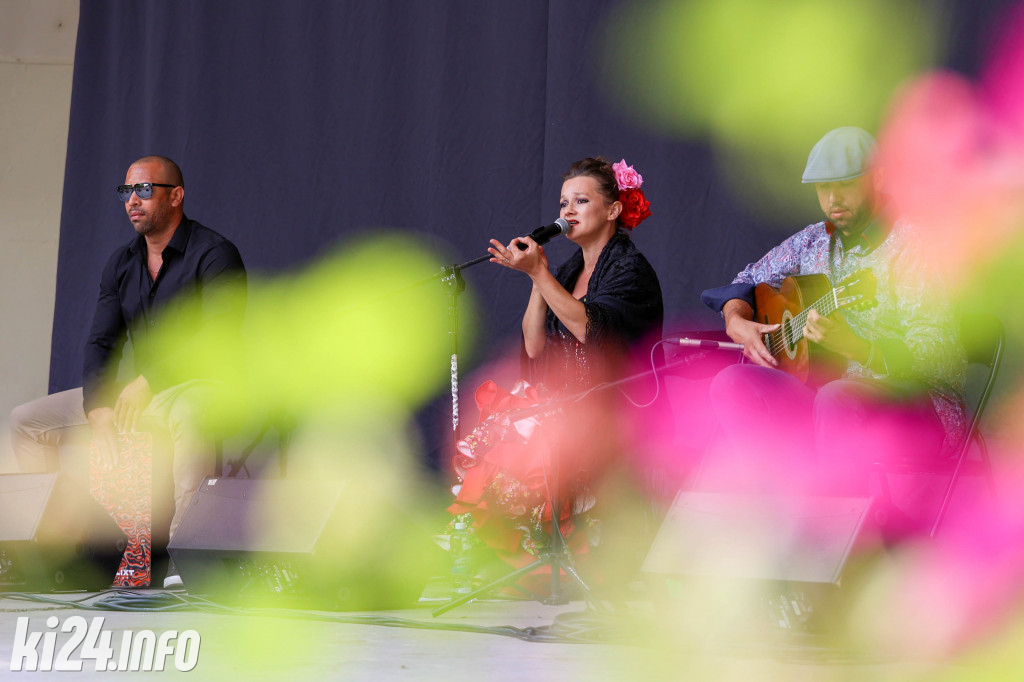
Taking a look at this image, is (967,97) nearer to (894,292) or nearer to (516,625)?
(894,292)

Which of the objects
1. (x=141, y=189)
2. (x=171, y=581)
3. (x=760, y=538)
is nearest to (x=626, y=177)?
(x=760, y=538)

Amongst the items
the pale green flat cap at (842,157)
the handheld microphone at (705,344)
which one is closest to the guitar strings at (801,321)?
the handheld microphone at (705,344)

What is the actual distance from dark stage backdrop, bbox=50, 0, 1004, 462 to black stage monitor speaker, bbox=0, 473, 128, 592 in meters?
1.36

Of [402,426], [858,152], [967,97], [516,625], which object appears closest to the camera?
[516,625]

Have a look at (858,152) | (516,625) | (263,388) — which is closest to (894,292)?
(858,152)

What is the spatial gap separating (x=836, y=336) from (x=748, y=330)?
0.33 m

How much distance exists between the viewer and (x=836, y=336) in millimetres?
2209

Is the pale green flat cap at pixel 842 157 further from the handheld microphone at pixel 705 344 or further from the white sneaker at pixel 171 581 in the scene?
the white sneaker at pixel 171 581

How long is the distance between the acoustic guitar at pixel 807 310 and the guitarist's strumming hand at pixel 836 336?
0.14ft

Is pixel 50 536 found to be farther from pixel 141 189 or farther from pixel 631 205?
pixel 631 205

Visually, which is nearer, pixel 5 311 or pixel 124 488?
pixel 124 488

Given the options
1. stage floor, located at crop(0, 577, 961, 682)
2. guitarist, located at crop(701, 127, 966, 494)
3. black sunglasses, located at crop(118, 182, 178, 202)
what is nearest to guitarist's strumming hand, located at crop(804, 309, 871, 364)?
guitarist, located at crop(701, 127, 966, 494)

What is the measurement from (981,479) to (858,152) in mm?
729

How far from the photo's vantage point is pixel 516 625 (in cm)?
214
